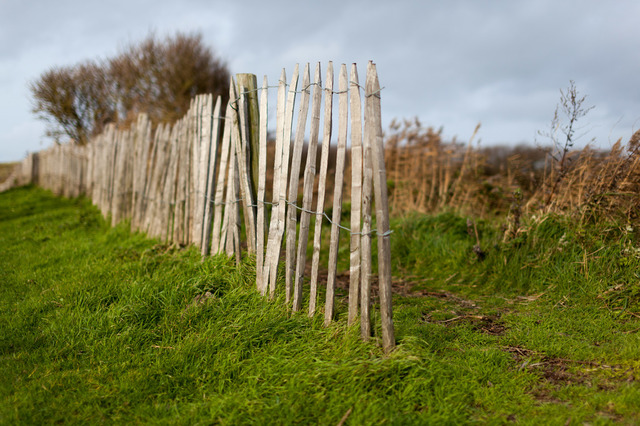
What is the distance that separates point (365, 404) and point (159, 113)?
18278 mm

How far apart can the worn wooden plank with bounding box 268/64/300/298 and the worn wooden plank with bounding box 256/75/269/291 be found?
0.14 metres

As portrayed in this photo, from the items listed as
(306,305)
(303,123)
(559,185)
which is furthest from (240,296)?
(559,185)

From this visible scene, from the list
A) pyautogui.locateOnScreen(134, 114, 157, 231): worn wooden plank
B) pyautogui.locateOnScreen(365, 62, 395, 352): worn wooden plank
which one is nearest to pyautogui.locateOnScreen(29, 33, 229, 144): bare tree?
pyautogui.locateOnScreen(134, 114, 157, 231): worn wooden plank

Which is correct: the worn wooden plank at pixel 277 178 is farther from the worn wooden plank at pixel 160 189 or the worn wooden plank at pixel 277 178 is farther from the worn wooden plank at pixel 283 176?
the worn wooden plank at pixel 160 189

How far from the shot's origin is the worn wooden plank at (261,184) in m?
3.99

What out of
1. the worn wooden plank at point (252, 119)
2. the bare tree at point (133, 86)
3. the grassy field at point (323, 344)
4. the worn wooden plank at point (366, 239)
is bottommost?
the grassy field at point (323, 344)

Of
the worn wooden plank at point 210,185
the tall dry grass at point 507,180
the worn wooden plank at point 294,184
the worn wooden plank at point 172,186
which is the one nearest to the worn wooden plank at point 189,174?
the worn wooden plank at point 172,186

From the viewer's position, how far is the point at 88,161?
12.1 metres

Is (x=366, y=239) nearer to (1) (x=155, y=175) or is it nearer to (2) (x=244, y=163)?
(2) (x=244, y=163)

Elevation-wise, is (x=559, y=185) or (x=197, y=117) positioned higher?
(x=197, y=117)

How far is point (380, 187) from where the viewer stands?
3.06 m

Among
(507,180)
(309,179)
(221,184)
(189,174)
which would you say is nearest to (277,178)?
(309,179)

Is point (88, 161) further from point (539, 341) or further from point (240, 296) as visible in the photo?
point (539, 341)

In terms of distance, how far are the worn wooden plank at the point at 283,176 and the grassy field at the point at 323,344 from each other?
258 millimetres
